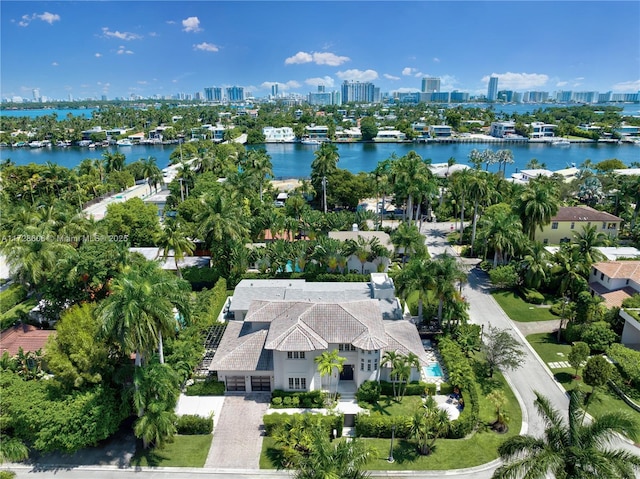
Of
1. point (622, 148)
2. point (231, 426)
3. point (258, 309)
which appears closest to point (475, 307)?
point (258, 309)

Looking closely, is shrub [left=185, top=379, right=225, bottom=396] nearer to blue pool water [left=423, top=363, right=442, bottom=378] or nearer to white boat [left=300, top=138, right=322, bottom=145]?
blue pool water [left=423, top=363, right=442, bottom=378]

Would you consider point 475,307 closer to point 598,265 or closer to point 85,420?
point 598,265

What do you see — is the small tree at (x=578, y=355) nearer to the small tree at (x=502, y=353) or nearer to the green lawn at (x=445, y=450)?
the small tree at (x=502, y=353)

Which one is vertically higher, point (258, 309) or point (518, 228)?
point (518, 228)

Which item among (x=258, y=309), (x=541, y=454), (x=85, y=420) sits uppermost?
(x=541, y=454)

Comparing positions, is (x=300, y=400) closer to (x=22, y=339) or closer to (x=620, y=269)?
(x=22, y=339)

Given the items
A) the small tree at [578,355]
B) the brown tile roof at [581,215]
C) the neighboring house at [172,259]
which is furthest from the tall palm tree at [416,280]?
the brown tile roof at [581,215]

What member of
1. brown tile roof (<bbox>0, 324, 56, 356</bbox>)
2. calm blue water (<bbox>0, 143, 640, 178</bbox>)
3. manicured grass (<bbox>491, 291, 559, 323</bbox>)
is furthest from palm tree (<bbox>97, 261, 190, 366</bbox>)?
calm blue water (<bbox>0, 143, 640, 178</bbox>)
